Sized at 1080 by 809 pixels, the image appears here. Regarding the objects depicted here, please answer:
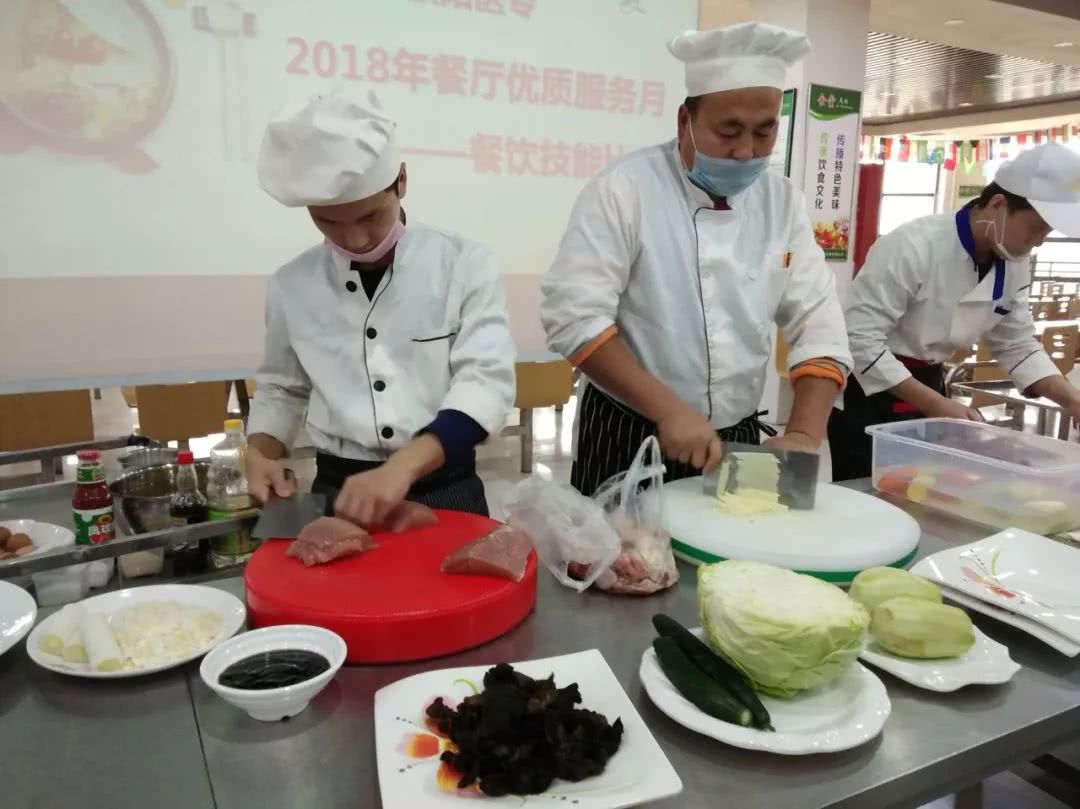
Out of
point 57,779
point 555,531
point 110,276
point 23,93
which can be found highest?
point 23,93

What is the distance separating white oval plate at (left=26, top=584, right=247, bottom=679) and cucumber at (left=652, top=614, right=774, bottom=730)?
0.55m

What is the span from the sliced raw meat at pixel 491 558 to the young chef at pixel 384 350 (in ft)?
1.00

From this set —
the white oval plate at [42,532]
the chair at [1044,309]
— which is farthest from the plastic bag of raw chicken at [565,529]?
the chair at [1044,309]

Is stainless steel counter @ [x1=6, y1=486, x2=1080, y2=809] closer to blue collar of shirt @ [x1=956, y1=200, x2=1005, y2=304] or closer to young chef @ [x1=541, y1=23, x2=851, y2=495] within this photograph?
young chef @ [x1=541, y1=23, x2=851, y2=495]

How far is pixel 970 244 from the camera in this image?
2.32 m

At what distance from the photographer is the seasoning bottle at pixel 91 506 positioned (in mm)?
1260

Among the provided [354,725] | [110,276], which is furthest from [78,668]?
[110,276]

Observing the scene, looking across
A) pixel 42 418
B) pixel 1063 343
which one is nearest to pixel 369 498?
pixel 42 418

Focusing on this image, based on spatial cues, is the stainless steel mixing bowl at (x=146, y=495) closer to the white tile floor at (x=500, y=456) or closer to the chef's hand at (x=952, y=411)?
the white tile floor at (x=500, y=456)

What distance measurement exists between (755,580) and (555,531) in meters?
0.36

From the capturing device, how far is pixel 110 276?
2.73 metres

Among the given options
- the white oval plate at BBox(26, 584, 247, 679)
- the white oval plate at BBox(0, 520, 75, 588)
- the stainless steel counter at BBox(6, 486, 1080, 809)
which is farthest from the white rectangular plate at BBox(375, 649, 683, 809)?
the white oval plate at BBox(0, 520, 75, 588)

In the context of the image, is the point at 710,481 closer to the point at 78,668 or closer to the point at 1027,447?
the point at 1027,447

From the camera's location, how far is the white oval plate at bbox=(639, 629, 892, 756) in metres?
0.78
